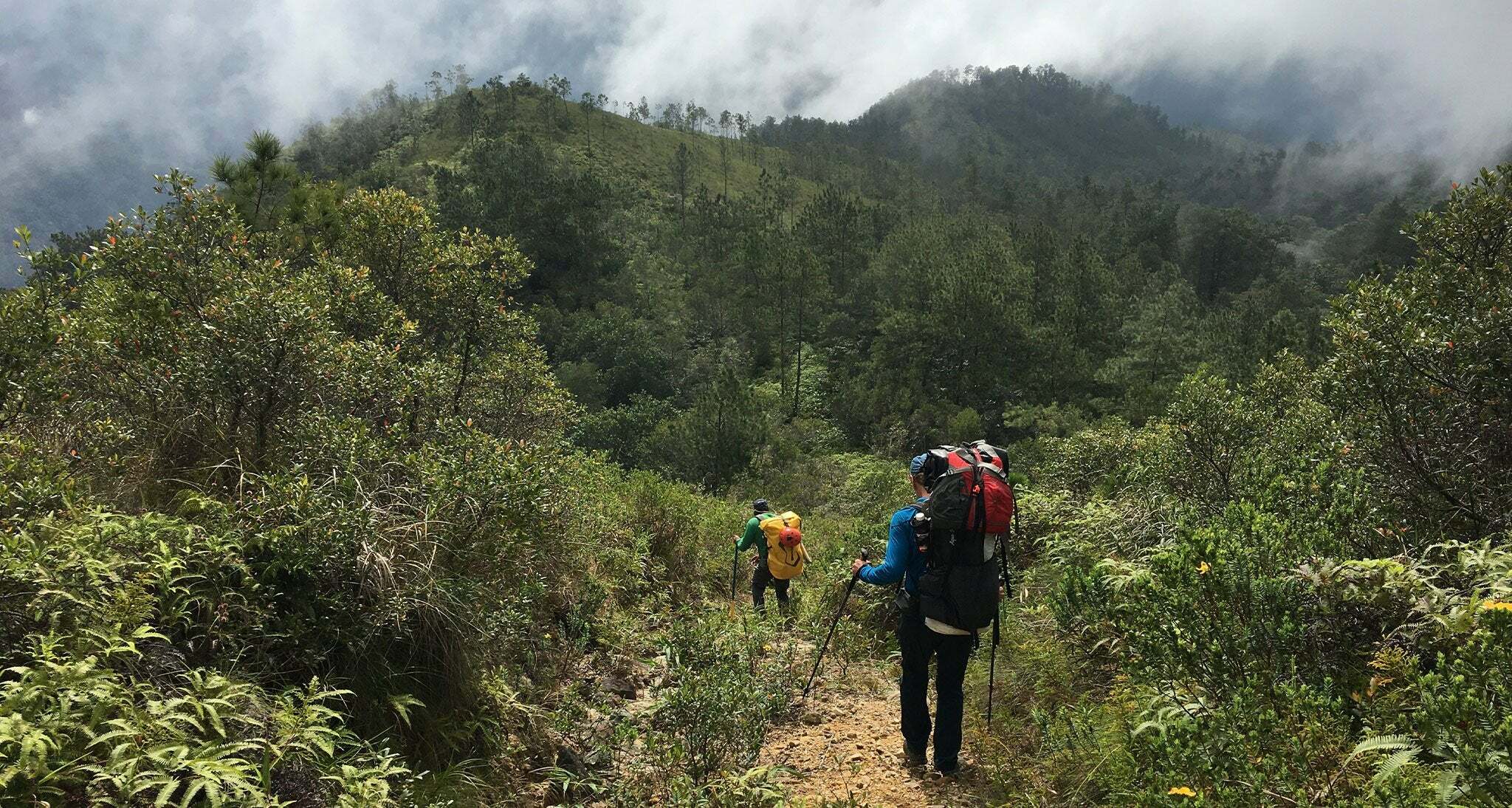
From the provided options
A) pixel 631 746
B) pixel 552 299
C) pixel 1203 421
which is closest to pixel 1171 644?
pixel 631 746

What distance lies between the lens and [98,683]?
8.07 feet

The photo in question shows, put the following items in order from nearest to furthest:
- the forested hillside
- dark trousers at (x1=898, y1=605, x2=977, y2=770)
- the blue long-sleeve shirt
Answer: dark trousers at (x1=898, y1=605, x2=977, y2=770), the blue long-sleeve shirt, the forested hillside

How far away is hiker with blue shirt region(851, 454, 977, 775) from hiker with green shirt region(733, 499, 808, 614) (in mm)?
3070

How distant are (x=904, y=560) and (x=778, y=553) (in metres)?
3.33

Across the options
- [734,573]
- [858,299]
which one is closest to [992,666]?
[734,573]

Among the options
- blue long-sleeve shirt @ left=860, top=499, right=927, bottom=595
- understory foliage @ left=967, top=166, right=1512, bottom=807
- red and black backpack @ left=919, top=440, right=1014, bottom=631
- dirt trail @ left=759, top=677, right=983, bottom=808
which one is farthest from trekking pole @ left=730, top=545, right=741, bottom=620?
understory foliage @ left=967, top=166, right=1512, bottom=807

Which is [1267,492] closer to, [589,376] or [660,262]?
[589,376]

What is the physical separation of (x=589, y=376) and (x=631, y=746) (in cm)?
3050

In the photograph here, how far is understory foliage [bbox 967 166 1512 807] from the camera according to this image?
7.44 ft

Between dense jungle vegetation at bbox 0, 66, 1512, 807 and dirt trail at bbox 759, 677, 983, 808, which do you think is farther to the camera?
dirt trail at bbox 759, 677, 983, 808

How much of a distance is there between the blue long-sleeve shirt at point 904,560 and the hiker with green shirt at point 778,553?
316 centimetres

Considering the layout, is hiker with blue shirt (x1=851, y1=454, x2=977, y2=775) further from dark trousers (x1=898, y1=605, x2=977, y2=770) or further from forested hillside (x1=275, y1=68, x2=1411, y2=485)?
forested hillside (x1=275, y1=68, x2=1411, y2=485)

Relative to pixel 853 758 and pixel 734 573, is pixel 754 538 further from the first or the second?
pixel 853 758

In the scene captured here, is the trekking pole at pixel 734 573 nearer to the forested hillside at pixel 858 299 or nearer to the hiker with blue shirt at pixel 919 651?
the hiker with blue shirt at pixel 919 651
